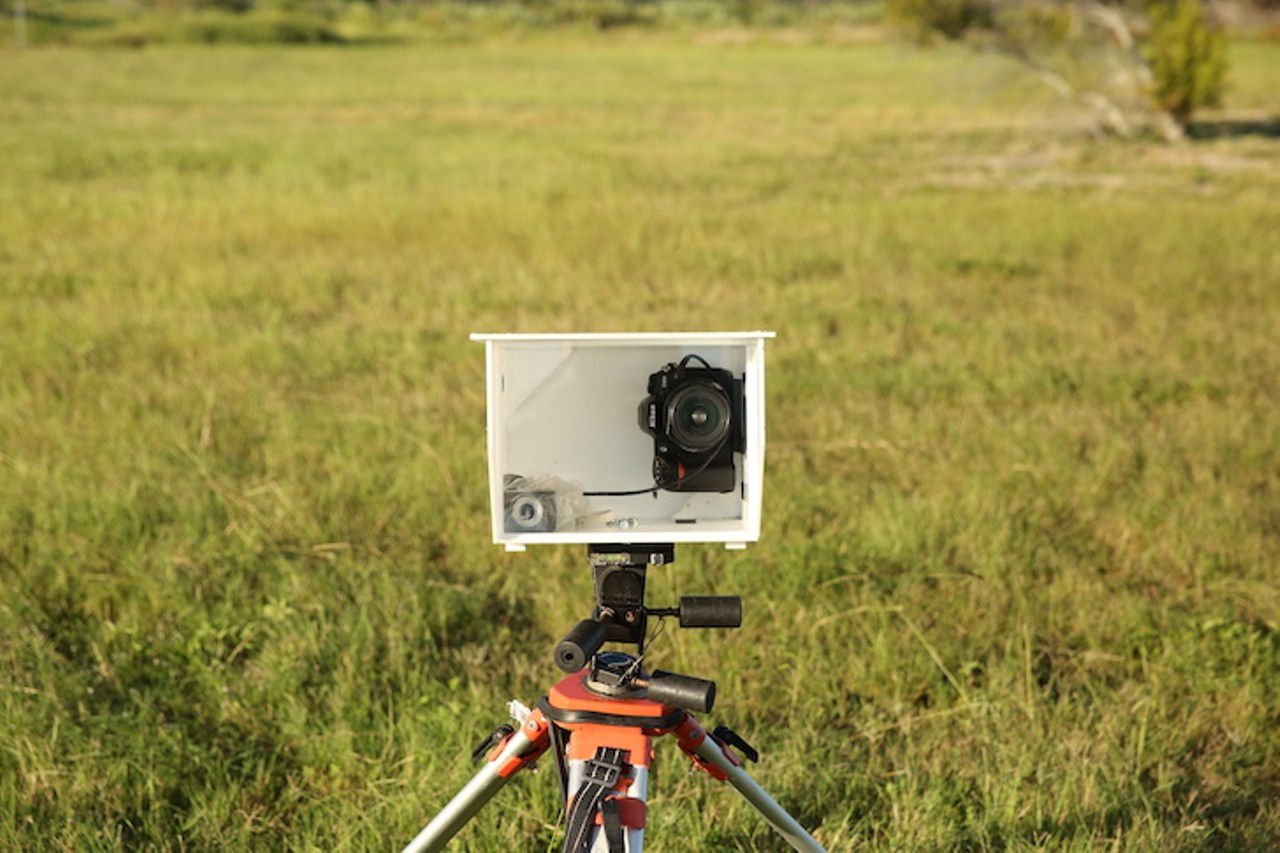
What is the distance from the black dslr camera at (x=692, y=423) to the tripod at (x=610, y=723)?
0.39 feet

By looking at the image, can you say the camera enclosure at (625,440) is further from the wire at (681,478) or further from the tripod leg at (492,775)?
the tripod leg at (492,775)

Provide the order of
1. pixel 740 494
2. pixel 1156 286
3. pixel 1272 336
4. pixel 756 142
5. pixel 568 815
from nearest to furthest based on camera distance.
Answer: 1. pixel 568 815
2. pixel 740 494
3. pixel 1272 336
4. pixel 1156 286
5. pixel 756 142

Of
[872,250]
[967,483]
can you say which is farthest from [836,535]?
[872,250]

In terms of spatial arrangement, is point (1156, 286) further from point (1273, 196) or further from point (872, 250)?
point (1273, 196)

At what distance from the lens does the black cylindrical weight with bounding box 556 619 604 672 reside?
1809 mm

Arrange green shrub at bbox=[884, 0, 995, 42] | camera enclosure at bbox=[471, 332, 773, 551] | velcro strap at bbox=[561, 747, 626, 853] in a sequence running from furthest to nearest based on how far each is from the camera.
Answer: green shrub at bbox=[884, 0, 995, 42] → camera enclosure at bbox=[471, 332, 773, 551] → velcro strap at bbox=[561, 747, 626, 853]

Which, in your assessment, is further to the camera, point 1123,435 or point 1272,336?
point 1272,336

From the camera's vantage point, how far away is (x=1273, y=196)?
44.9 feet

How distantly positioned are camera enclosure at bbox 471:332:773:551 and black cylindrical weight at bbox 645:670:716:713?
0.66 ft

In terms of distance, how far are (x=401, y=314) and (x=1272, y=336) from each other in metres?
5.00

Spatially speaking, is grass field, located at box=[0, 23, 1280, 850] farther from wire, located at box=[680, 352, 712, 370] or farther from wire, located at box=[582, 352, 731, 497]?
wire, located at box=[680, 352, 712, 370]

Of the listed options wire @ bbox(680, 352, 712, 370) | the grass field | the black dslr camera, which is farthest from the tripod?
the grass field

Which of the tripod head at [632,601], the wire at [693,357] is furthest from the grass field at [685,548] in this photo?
the wire at [693,357]

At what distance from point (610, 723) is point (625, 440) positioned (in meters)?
0.42
